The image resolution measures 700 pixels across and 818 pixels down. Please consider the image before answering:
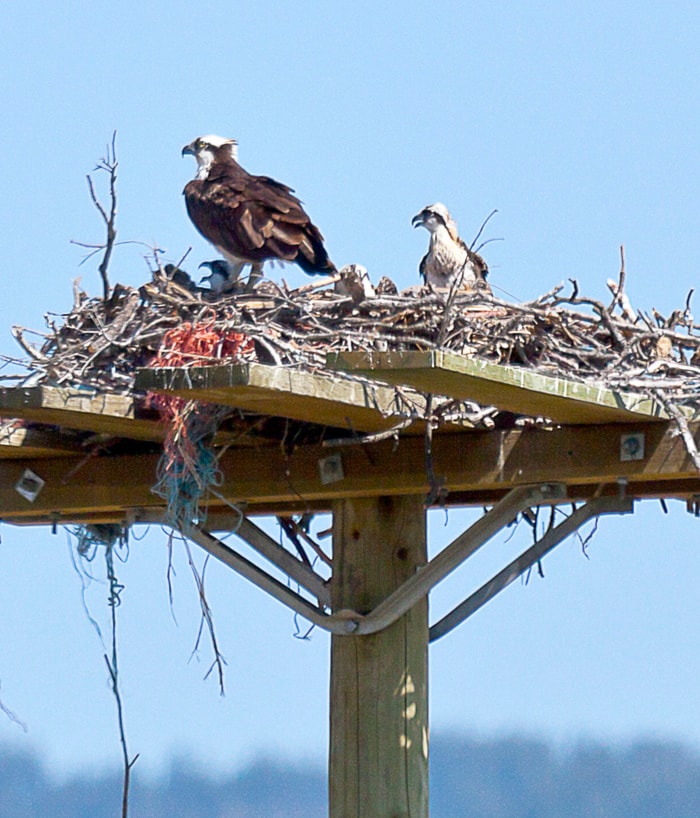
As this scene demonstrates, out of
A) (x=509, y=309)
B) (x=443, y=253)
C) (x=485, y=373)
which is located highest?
(x=443, y=253)

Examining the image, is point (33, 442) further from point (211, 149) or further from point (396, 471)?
point (211, 149)

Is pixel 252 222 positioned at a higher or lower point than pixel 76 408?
higher

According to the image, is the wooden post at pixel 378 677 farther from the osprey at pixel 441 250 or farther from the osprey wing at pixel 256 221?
the osprey at pixel 441 250

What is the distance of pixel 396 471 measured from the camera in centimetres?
513

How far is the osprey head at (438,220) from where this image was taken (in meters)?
8.37

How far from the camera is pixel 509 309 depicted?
504 cm

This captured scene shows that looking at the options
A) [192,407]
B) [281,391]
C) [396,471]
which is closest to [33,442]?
[192,407]

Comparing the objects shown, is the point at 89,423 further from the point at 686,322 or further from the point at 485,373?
the point at 686,322

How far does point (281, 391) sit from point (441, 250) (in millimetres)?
4284

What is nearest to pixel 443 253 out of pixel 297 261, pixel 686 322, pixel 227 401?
pixel 297 261

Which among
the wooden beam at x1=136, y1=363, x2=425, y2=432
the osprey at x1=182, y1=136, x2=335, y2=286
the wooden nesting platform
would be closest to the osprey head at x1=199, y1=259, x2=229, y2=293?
the osprey at x1=182, y1=136, x2=335, y2=286

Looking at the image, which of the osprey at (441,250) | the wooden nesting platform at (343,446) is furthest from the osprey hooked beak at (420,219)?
the wooden nesting platform at (343,446)

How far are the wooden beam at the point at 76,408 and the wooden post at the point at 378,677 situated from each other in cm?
86

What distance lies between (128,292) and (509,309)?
141 cm
